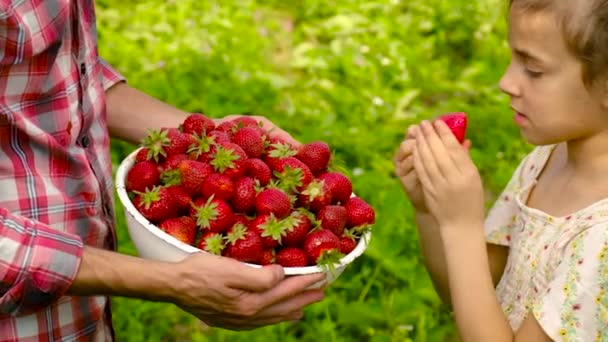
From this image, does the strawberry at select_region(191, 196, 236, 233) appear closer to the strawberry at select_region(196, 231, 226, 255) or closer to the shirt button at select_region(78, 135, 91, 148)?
the strawberry at select_region(196, 231, 226, 255)

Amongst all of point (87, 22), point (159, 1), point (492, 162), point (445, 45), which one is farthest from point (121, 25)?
point (87, 22)

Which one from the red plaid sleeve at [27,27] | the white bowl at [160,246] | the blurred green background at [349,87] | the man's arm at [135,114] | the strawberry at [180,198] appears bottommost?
the blurred green background at [349,87]

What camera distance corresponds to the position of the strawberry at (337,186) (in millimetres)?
1898

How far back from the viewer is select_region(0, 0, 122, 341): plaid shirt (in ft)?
5.34

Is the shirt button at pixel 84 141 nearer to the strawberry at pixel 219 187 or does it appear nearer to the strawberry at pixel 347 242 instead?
the strawberry at pixel 219 187

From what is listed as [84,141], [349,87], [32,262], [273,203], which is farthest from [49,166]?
[349,87]

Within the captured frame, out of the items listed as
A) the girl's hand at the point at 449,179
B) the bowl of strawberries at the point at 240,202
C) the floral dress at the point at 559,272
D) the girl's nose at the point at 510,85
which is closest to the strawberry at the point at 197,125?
the bowl of strawberries at the point at 240,202

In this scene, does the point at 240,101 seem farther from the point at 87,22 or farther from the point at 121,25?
the point at 87,22

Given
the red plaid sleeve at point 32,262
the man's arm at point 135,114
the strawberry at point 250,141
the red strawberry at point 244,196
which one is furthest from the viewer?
the man's arm at point 135,114

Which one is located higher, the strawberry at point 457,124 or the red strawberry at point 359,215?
the strawberry at point 457,124

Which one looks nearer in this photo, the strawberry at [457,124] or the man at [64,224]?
the man at [64,224]

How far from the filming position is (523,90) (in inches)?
73.5

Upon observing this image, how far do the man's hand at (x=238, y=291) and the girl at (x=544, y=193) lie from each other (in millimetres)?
332

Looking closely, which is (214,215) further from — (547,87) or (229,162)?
→ (547,87)
